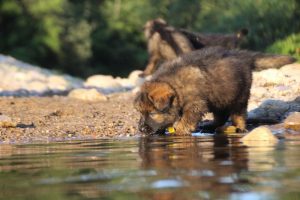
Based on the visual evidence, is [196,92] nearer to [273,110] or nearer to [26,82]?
[273,110]

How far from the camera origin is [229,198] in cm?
465

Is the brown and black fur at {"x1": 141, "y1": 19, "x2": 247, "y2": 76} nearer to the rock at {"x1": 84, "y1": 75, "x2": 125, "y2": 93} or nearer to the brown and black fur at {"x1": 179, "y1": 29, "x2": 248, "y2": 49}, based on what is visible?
the brown and black fur at {"x1": 179, "y1": 29, "x2": 248, "y2": 49}

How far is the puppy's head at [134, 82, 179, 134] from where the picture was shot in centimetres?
1033

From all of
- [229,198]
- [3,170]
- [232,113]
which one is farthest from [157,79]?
[229,198]

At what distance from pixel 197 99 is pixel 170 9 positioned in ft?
90.2

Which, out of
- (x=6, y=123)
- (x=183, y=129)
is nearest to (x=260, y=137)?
(x=183, y=129)

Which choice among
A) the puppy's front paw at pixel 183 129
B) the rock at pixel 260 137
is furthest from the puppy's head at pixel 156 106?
the rock at pixel 260 137

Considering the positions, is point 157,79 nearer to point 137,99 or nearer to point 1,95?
point 137,99

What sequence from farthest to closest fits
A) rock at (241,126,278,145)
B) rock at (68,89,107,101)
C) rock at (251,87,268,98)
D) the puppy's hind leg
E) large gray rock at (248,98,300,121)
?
rock at (68,89,107,101), rock at (251,87,268,98), large gray rock at (248,98,300,121), the puppy's hind leg, rock at (241,126,278,145)

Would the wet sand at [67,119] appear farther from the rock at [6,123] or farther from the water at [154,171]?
the water at [154,171]

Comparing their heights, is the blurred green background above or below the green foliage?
above

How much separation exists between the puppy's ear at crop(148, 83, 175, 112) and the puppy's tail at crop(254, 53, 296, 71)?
2049mm

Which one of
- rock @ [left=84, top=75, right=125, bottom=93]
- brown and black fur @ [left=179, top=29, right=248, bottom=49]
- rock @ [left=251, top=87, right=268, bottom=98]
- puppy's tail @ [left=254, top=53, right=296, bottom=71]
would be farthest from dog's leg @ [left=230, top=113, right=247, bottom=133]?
rock @ [left=84, top=75, right=125, bottom=93]

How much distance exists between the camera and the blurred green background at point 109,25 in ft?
88.5
